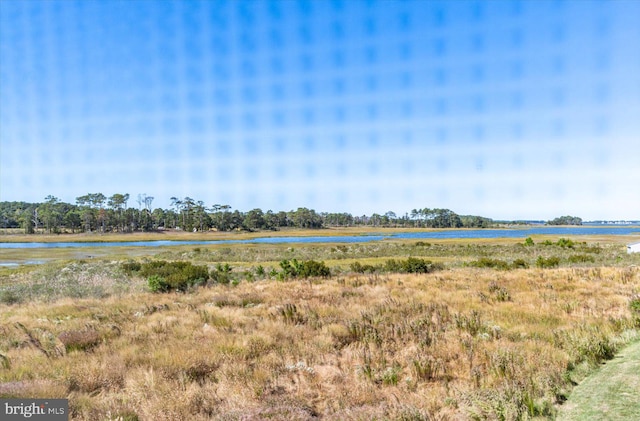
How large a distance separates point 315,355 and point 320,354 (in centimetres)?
11

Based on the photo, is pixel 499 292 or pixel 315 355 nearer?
pixel 315 355

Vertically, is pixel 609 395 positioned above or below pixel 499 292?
above

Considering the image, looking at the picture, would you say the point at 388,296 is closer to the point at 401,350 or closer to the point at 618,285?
the point at 401,350

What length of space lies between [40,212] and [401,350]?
18752 cm

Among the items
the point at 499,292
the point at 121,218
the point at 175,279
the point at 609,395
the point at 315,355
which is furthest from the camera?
the point at 121,218

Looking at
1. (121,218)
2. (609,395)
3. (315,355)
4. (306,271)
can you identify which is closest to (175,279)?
(306,271)

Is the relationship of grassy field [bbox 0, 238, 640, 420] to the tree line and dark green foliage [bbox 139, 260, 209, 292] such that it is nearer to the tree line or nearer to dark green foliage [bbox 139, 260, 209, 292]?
dark green foliage [bbox 139, 260, 209, 292]

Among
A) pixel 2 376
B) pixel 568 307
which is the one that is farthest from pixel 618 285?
pixel 2 376

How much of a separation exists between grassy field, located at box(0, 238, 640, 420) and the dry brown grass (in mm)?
32

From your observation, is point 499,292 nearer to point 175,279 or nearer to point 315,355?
point 315,355

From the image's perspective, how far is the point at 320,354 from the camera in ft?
24.8

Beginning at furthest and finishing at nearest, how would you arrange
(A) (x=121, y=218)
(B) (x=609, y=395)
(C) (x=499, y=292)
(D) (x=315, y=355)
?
1. (A) (x=121, y=218)
2. (C) (x=499, y=292)
3. (D) (x=315, y=355)
4. (B) (x=609, y=395)

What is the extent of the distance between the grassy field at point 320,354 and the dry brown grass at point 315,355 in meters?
0.03

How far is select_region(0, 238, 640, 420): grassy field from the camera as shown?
5109 millimetres
